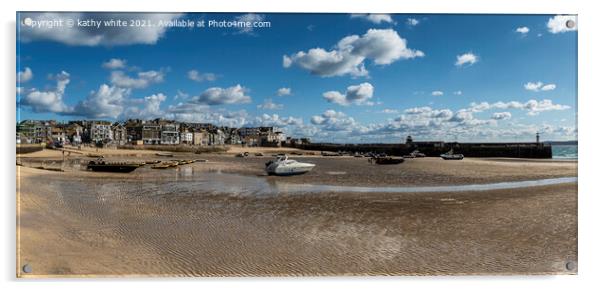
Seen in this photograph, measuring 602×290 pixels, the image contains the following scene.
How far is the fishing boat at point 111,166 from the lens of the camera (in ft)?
12.0

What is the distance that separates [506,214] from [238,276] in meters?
2.76

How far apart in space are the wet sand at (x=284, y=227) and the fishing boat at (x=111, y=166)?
8cm

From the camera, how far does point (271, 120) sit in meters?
3.47

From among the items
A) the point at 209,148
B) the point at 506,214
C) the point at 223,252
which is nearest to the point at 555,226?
the point at 506,214

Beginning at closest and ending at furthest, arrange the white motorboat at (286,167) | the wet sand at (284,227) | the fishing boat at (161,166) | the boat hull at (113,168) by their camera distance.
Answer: the wet sand at (284,227) → the boat hull at (113,168) → the fishing boat at (161,166) → the white motorboat at (286,167)

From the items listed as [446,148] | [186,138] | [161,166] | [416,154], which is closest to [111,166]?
[161,166]

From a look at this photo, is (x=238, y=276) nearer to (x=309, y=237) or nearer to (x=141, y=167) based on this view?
(x=309, y=237)

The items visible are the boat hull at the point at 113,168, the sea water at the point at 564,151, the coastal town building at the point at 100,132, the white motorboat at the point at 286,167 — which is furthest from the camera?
the white motorboat at the point at 286,167

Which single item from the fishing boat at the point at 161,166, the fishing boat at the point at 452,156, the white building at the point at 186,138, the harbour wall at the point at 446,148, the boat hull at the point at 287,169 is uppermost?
the white building at the point at 186,138

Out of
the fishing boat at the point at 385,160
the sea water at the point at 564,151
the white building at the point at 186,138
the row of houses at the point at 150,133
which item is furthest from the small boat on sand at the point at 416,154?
the white building at the point at 186,138

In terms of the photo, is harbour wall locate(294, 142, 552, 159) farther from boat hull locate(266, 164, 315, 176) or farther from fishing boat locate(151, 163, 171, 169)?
fishing boat locate(151, 163, 171, 169)

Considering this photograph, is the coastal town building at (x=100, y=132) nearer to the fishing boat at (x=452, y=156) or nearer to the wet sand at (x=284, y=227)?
the wet sand at (x=284, y=227)

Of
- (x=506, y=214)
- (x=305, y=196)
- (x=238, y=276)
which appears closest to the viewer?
(x=238, y=276)

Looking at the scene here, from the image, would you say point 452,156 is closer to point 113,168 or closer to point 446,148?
point 446,148
